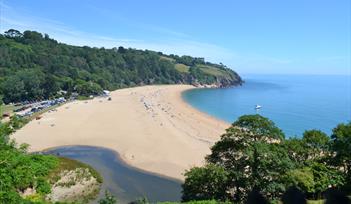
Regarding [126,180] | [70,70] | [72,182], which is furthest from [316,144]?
[70,70]

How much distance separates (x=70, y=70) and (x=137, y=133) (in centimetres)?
7562

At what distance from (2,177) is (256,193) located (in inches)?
584

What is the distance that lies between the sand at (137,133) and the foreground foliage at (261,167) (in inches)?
543

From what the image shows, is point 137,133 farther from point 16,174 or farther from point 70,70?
point 70,70

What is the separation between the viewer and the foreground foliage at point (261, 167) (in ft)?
74.0

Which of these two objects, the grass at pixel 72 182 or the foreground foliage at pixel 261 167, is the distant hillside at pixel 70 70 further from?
the foreground foliage at pixel 261 167

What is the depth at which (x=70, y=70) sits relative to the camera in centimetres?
12575

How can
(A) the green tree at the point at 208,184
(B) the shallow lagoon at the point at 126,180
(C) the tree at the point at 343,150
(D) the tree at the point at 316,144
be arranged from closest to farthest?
(A) the green tree at the point at 208,184 → (C) the tree at the point at 343,150 → (D) the tree at the point at 316,144 → (B) the shallow lagoon at the point at 126,180

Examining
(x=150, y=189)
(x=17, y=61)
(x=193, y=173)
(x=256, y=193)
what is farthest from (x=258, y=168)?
(x=17, y=61)

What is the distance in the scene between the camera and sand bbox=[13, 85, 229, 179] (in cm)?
4411

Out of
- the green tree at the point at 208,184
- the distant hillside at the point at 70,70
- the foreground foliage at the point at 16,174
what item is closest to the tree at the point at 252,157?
the green tree at the point at 208,184

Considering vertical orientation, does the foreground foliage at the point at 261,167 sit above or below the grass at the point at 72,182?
above

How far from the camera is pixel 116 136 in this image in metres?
55.8

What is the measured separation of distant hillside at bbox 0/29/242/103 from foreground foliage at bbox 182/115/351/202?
7767 centimetres
